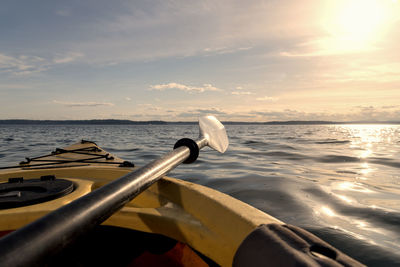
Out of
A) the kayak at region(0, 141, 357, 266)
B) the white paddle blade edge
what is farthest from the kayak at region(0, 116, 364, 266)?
the white paddle blade edge

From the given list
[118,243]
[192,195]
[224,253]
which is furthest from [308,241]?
[118,243]

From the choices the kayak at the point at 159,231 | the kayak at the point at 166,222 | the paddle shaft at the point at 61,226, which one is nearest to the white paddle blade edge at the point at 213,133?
the kayak at the point at 159,231

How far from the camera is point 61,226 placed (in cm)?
61

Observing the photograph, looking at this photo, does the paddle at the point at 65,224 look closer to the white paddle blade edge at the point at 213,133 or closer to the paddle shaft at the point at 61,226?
the paddle shaft at the point at 61,226

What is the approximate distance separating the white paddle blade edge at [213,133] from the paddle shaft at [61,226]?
2.12 metres

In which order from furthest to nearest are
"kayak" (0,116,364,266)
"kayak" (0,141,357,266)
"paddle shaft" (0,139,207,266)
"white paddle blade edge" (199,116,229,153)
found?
"white paddle blade edge" (199,116,229,153) → "kayak" (0,141,357,266) → "kayak" (0,116,364,266) → "paddle shaft" (0,139,207,266)

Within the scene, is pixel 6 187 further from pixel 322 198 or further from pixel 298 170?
pixel 298 170

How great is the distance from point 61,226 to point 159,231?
801 mm

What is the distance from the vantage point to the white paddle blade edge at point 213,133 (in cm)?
311

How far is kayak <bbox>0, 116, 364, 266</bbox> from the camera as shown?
0.65 m

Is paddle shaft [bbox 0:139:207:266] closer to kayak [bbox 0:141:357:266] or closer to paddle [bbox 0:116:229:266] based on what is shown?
paddle [bbox 0:116:229:266]

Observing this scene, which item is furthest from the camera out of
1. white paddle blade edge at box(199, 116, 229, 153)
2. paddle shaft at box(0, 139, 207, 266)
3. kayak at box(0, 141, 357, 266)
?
white paddle blade edge at box(199, 116, 229, 153)

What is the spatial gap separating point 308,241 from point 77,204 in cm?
70

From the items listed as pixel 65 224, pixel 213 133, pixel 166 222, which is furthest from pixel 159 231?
pixel 213 133
